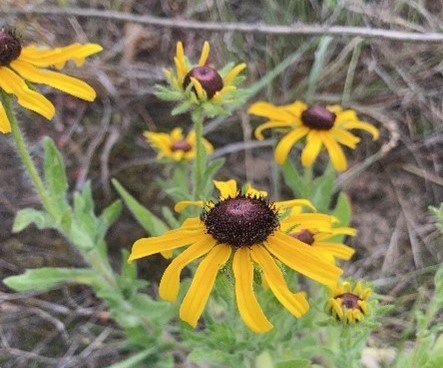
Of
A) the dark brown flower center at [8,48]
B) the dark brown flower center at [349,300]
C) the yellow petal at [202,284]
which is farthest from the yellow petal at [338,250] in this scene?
the dark brown flower center at [8,48]

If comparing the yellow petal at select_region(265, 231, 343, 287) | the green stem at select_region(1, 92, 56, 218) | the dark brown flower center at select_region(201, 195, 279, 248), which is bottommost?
the yellow petal at select_region(265, 231, 343, 287)

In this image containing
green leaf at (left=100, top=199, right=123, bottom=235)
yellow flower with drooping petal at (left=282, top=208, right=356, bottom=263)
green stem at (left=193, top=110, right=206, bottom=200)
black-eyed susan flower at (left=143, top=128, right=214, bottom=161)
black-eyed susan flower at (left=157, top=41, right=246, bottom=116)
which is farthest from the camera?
black-eyed susan flower at (left=143, top=128, right=214, bottom=161)

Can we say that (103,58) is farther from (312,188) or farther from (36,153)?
(312,188)

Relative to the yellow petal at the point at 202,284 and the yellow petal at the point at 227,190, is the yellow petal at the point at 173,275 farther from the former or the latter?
the yellow petal at the point at 227,190

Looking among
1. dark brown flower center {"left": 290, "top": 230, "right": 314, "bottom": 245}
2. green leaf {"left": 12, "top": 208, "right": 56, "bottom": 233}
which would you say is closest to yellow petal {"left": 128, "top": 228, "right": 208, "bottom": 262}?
dark brown flower center {"left": 290, "top": 230, "right": 314, "bottom": 245}

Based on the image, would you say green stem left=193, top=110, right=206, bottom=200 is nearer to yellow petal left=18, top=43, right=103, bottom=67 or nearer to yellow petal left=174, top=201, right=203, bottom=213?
yellow petal left=174, top=201, right=203, bottom=213

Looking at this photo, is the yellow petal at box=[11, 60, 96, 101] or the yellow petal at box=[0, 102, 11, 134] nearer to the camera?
the yellow petal at box=[0, 102, 11, 134]

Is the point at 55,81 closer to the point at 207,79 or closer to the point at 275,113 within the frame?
the point at 207,79

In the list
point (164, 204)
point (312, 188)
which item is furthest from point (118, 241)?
point (312, 188)
